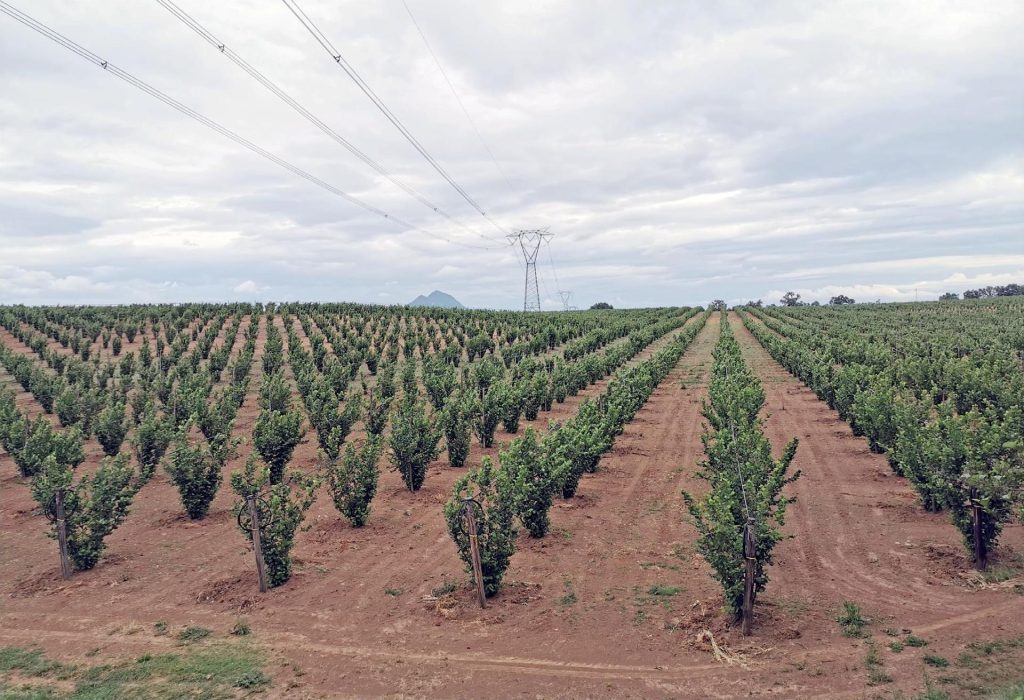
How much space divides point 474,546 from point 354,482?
17.9 feet

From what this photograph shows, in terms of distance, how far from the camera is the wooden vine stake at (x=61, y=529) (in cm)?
1340

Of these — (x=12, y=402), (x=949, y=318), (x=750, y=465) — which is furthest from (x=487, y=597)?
(x=949, y=318)

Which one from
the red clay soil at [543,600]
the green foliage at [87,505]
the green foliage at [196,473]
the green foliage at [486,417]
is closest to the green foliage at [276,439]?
the red clay soil at [543,600]

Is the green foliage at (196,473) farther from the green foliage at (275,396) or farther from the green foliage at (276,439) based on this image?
the green foliage at (275,396)

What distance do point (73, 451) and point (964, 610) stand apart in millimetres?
23237

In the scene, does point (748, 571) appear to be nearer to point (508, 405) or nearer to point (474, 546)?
point (474, 546)

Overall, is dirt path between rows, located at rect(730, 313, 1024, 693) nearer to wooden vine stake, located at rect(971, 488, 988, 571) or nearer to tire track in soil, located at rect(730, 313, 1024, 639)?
tire track in soil, located at rect(730, 313, 1024, 639)

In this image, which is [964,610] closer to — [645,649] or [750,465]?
[750,465]

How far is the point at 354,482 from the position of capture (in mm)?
16172

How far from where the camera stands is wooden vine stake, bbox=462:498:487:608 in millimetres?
11828

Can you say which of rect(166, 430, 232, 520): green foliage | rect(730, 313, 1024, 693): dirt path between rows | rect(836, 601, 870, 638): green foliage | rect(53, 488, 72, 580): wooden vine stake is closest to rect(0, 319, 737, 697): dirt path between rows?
rect(53, 488, 72, 580): wooden vine stake

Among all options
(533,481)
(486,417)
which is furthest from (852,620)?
(486,417)

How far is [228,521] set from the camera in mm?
17297

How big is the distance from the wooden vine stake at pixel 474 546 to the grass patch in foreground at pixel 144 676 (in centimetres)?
382
